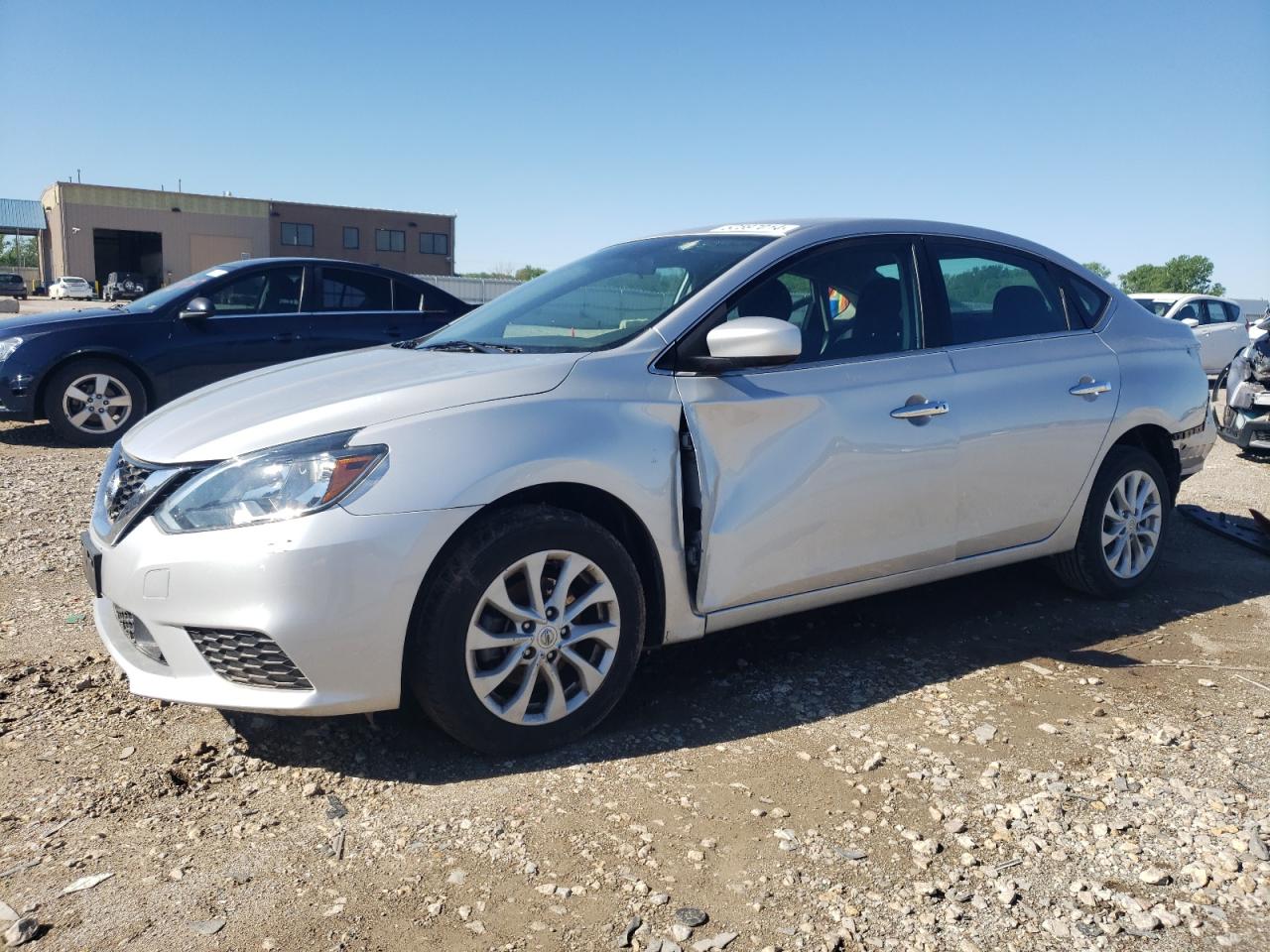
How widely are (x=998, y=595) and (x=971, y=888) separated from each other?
8.87 ft

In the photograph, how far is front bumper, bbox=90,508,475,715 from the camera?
2816 mm

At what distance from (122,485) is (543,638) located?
54.3 inches

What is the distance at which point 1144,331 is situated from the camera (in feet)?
16.1

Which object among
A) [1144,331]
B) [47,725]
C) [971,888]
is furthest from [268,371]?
[1144,331]

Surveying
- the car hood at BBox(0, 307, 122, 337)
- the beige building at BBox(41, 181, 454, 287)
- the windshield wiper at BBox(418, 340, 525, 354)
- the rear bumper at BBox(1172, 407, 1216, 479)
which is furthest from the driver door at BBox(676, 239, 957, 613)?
the beige building at BBox(41, 181, 454, 287)

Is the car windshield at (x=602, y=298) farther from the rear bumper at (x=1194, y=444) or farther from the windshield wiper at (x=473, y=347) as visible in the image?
the rear bumper at (x=1194, y=444)

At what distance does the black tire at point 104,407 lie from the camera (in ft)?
27.5

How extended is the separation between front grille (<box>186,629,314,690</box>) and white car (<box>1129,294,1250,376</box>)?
1734cm

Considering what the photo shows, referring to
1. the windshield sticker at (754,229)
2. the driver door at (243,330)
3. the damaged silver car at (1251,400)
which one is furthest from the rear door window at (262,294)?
the damaged silver car at (1251,400)

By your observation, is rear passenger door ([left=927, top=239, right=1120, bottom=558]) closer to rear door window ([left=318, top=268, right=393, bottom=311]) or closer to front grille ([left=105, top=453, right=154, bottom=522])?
front grille ([left=105, top=453, right=154, bottom=522])

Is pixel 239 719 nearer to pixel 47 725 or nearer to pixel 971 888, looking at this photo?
pixel 47 725

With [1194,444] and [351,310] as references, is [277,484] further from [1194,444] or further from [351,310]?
[351,310]

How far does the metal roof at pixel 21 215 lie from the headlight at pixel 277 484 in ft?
247

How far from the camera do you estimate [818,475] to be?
3656 millimetres
